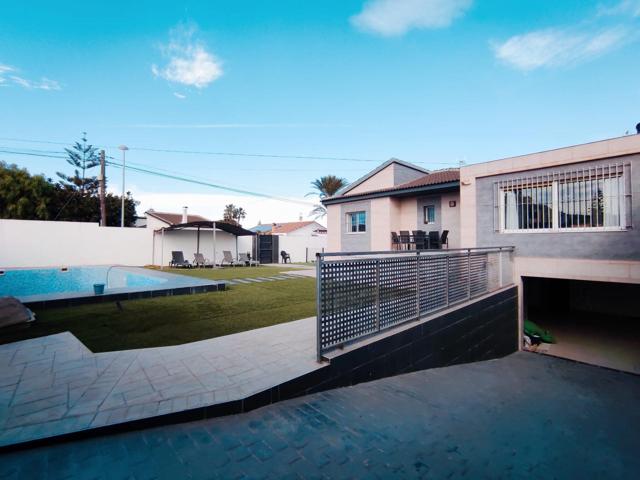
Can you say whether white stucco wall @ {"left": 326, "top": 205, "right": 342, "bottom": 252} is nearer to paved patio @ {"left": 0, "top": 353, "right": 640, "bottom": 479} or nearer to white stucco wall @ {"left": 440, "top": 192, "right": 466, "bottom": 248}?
white stucco wall @ {"left": 440, "top": 192, "right": 466, "bottom": 248}

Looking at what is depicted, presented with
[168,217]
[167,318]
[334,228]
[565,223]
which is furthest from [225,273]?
[168,217]

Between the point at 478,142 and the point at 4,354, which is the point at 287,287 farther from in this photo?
the point at 478,142

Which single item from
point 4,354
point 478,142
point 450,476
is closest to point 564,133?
point 478,142

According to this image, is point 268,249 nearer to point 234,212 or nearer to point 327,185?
point 327,185

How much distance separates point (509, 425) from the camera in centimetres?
402

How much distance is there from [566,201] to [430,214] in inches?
231

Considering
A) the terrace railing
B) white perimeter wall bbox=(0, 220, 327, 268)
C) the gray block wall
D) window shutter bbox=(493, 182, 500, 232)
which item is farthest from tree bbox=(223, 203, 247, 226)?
the terrace railing

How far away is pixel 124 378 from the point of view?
376cm

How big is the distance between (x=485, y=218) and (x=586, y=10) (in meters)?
8.20

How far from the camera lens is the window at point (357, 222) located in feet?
55.0

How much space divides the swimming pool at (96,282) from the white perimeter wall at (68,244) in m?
3.15

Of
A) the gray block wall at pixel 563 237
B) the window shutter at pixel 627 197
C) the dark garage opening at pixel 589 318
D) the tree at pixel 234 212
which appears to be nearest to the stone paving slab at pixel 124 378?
the gray block wall at pixel 563 237

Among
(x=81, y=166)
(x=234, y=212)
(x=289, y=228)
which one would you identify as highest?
(x=81, y=166)

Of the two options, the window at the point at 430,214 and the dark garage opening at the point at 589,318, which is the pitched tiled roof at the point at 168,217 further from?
the dark garage opening at the point at 589,318
